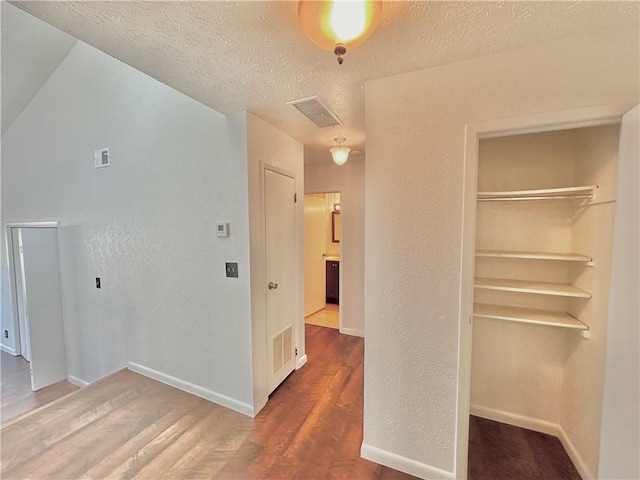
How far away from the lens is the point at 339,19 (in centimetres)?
97

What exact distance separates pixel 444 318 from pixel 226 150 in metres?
1.96

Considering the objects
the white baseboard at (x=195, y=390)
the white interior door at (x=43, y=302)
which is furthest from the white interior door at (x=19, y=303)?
the white baseboard at (x=195, y=390)

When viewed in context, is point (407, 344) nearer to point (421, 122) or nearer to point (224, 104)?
point (421, 122)

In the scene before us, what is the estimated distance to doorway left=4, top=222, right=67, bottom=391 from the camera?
3203 mm

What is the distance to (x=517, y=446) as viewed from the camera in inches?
72.3

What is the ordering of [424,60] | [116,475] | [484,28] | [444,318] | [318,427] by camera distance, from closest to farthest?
[484,28]
[424,60]
[444,318]
[116,475]
[318,427]

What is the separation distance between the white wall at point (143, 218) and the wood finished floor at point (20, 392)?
24 cm

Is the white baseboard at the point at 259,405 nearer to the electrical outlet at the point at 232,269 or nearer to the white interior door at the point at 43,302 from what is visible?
the electrical outlet at the point at 232,269

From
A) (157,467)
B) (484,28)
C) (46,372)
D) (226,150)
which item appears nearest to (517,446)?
(157,467)

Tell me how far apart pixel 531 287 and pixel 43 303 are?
5.03 meters

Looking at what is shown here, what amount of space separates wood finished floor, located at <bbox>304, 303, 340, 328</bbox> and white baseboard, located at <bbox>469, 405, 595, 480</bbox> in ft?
7.42

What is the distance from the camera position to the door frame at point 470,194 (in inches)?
50.6

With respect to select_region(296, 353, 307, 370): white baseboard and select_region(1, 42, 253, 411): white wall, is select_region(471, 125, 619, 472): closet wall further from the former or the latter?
select_region(1, 42, 253, 411): white wall

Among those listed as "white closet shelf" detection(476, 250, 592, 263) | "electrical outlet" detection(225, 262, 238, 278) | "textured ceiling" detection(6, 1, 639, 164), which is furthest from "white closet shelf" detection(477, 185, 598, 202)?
"electrical outlet" detection(225, 262, 238, 278)
